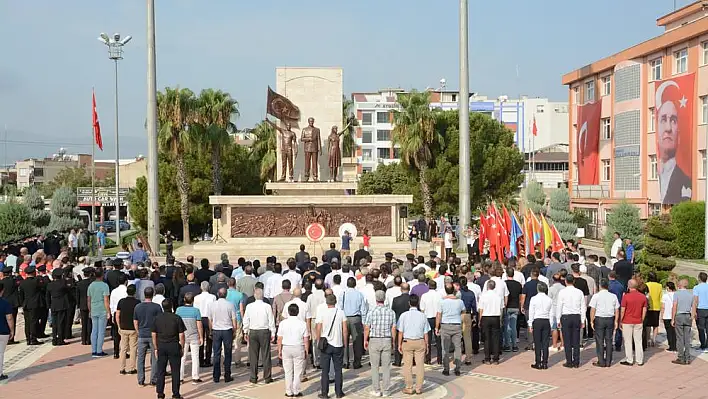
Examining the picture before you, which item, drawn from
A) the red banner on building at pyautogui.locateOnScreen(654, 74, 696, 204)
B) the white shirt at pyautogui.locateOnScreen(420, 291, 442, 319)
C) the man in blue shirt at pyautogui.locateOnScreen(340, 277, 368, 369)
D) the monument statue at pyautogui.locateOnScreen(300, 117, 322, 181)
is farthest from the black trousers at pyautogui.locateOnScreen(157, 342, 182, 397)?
the red banner on building at pyautogui.locateOnScreen(654, 74, 696, 204)

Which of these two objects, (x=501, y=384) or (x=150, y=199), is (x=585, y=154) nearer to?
(x=150, y=199)

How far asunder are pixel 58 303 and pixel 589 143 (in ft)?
130

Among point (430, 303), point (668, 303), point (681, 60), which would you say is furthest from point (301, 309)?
point (681, 60)

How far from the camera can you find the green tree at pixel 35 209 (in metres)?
32.7

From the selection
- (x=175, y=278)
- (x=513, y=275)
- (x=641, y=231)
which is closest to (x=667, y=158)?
(x=641, y=231)

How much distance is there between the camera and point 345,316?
11312 mm

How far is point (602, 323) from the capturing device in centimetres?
1230

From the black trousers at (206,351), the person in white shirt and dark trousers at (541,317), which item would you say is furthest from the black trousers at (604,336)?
the black trousers at (206,351)

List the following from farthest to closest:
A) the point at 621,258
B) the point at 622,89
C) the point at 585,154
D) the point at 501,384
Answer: the point at 585,154 → the point at 622,89 → the point at 621,258 → the point at 501,384

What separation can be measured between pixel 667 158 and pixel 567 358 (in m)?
29.2

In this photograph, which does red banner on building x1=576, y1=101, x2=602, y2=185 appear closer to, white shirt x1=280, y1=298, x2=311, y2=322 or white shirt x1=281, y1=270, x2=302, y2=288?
white shirt x1=281, y1=270, x2=302, y2=288

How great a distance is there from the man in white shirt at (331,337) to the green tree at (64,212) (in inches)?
1041

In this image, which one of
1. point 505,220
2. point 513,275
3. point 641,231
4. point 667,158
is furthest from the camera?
point 667,158

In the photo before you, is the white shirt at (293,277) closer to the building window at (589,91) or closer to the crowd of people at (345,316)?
the crowd of people at (345,316)
